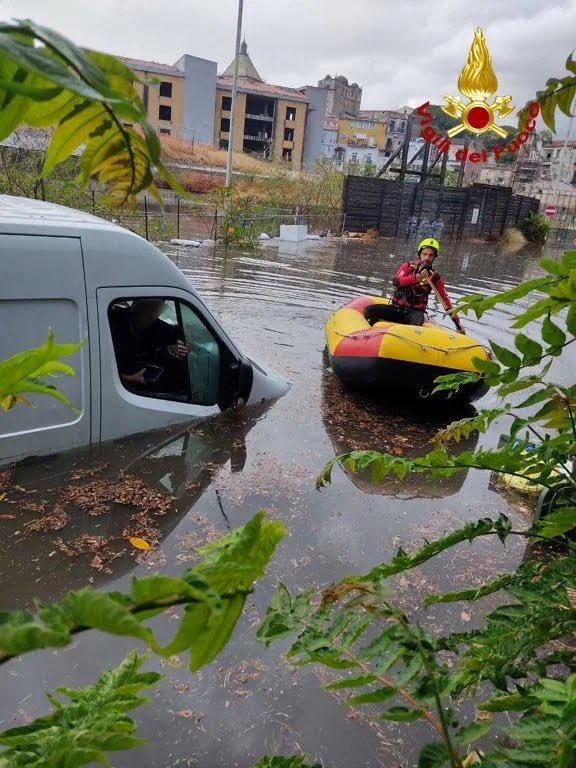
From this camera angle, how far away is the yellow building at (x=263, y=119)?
58.2 metres

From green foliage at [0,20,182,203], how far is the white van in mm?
3826

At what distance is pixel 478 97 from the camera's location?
1140 inches

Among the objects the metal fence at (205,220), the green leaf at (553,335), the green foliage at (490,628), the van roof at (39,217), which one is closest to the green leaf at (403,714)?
the green foliage at (490,628)

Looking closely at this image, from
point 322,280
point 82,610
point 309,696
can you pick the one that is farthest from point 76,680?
point 322,280

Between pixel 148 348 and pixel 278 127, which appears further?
pixel 278 127

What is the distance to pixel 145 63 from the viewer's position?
52688 mm

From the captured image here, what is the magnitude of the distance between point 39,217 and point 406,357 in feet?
15.6

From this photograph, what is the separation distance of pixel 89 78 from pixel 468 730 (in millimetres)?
1084

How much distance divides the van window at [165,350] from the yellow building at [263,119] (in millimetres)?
55197

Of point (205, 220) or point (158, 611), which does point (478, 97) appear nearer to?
point (205, 220)

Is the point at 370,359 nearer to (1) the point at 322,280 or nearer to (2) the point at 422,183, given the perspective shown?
(1) the point at 322,280

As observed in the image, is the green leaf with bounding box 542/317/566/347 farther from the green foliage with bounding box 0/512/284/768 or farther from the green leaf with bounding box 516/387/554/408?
the green foliage with bounding box 0/512/284/768

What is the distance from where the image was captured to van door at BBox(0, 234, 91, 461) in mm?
4191

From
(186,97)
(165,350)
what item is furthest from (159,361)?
(186,97)
